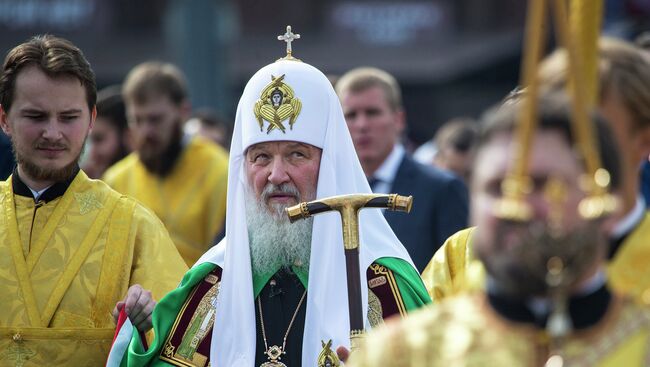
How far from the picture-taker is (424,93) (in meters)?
25.0

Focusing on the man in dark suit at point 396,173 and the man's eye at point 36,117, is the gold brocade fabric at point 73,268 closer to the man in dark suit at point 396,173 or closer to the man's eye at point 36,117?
the man's eye at point 36,117

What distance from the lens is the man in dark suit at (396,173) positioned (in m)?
7.66

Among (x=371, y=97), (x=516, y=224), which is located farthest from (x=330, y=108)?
(x=516, y=224)

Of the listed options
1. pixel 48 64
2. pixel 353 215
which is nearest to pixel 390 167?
pixel 48 64

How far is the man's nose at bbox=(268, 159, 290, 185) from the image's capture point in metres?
5.54

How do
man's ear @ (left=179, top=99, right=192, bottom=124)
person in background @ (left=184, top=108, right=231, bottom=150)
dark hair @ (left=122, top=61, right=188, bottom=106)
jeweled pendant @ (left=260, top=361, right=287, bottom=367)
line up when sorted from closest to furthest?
jeweled pendant @ (left=260, top=361, right=287, bottom=367) → dark hair @ (left=122, top=61, right=188, bottom=106) → man's ear @ (left=179, top=99, right=192, bottom=124) → person in background @ (left=184, top=108, right=231, bottom=150)

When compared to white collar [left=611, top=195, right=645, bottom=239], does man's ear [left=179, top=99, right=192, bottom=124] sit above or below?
above

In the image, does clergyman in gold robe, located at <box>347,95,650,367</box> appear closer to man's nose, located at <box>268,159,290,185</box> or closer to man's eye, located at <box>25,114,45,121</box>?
man's nose, located at <box>268,159,290,185</box>

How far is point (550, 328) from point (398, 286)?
2409 mm

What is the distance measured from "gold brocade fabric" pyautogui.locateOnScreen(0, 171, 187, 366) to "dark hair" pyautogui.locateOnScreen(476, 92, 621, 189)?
2.78m

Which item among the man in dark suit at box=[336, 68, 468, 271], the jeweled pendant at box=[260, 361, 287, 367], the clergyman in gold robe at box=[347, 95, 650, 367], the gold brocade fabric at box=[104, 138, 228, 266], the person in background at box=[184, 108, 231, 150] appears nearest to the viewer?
the clergyman in gold robe at box=[347, 95, 650, 367]

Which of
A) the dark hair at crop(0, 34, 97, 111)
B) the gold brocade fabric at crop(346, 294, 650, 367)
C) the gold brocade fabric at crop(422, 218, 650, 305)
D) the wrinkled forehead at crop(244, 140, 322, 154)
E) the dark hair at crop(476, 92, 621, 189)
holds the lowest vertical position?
the gold brocade fabric at crop(346, 294, 650, 367)

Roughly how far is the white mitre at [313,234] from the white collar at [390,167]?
86.7 inches

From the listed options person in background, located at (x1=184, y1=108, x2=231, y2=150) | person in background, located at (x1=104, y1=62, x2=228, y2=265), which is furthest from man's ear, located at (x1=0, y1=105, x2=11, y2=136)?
person in background, located at (x1=184, y1=108, x2=231, y2=150)
